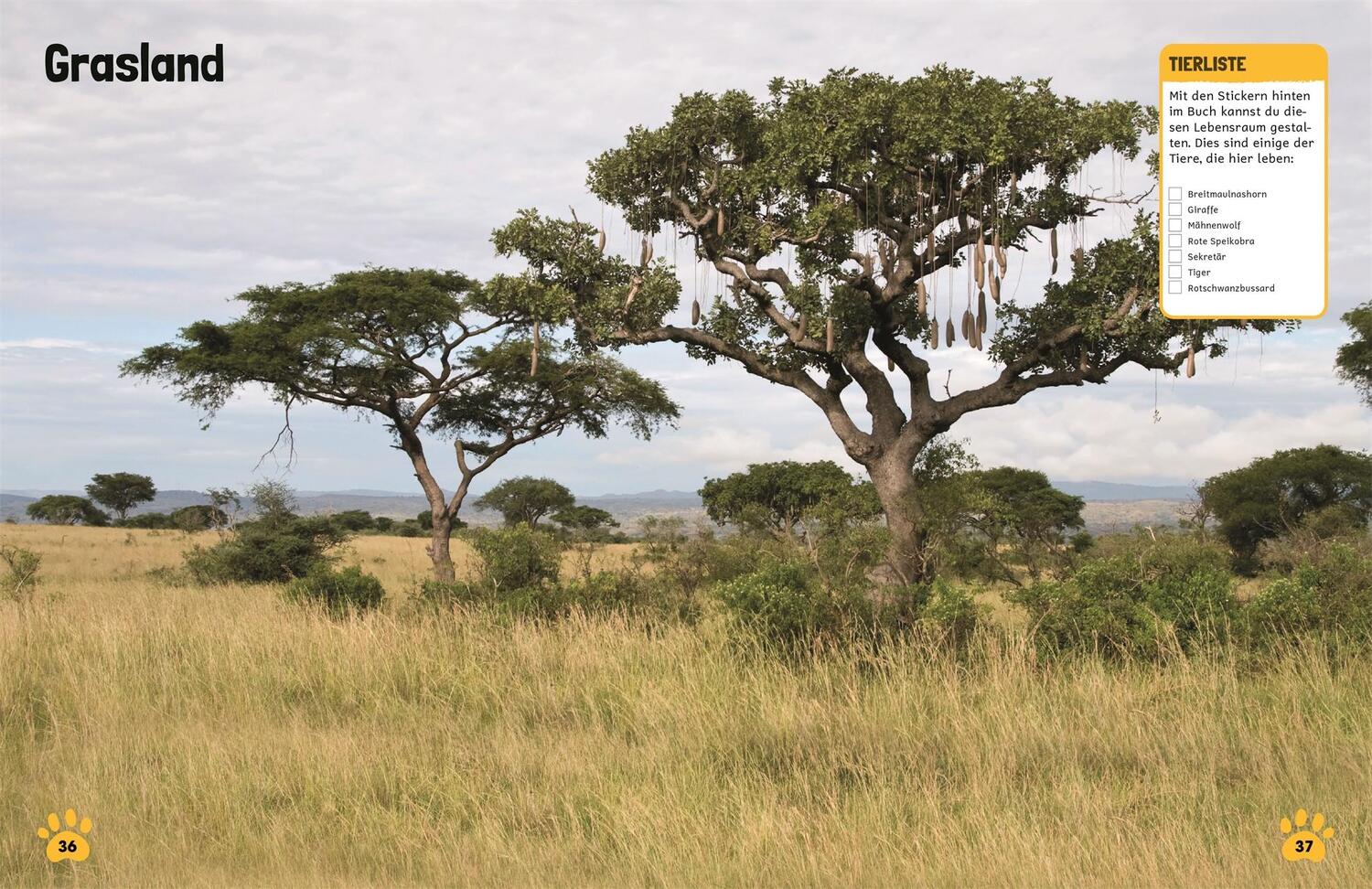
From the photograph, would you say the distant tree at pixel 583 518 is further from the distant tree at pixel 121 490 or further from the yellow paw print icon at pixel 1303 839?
the yellow paw print icon at pixel 1303 839

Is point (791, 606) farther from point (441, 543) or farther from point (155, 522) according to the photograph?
point (155, 522)

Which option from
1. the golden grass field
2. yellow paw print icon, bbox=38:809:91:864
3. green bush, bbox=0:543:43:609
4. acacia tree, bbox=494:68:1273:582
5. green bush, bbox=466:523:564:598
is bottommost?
green bush, bbox=0:543:43:609

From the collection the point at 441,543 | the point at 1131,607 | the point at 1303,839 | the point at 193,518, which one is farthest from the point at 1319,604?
the point at 193,518

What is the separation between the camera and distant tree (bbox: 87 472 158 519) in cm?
6381

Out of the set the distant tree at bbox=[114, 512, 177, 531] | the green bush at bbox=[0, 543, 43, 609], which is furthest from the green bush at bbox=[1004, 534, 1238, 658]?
the distant tree at bbox=[114, 512, 177, 531]

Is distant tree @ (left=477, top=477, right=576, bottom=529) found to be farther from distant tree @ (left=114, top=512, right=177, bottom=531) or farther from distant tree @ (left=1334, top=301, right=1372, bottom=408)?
distant tree @ (left=1334, top=301, right=1372, bottom=408)

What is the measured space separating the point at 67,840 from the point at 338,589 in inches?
350

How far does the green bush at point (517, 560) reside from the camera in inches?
561

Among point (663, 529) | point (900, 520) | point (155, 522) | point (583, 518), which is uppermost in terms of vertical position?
point (900, 520)

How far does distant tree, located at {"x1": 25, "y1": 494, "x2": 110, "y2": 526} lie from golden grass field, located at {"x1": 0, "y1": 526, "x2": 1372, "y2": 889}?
6136 cm

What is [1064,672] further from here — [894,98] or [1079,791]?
[894,98]

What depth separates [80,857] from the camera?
18.5 feet

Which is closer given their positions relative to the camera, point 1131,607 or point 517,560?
point 1131,607

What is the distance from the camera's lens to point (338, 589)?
1460 centimetres
